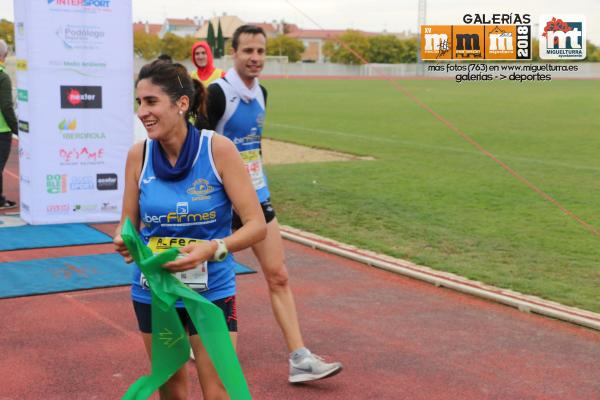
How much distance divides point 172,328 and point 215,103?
2.21 metres

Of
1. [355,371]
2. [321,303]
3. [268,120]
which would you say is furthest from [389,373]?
[268,120]

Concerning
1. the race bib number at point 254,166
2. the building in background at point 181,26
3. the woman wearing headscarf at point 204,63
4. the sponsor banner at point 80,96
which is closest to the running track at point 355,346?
the race bib number at point 254,166

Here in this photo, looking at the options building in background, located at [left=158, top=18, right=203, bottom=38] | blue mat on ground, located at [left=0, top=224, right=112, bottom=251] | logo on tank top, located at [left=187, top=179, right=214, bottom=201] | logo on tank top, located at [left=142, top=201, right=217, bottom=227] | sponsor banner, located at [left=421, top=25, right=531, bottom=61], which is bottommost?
blue mat on ground, located at [left=0, top=224, right=112, bottom=251]

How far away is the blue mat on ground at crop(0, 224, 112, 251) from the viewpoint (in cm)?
961

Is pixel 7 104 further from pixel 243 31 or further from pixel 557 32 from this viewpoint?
pixel 557 32

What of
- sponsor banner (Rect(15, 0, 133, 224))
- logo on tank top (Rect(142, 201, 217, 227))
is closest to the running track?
logo on tank top (Rect(142, 201, 217, 227))

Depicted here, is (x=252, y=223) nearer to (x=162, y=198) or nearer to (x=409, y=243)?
(x=162, y=198)

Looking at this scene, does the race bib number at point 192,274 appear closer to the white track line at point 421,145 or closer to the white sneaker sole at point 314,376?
the white sneaker sole at point 314,376

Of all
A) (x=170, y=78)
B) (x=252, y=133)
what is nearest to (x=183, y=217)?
(x=170, y=78)

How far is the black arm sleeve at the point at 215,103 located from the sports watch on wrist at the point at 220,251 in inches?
83.9

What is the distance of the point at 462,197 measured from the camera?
1316 centimetres

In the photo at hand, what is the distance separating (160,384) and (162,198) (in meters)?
0.77

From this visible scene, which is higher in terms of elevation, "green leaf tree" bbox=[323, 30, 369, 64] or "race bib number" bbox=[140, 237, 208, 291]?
"green leaf tree" bbox=[323, 30, 369, 64]

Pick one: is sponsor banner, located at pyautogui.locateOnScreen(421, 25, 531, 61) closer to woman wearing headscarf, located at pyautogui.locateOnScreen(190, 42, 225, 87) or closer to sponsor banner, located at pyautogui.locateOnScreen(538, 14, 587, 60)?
sponsor banner, located at pyautogui.locateOnScreen(538, 14, 587, 60)
